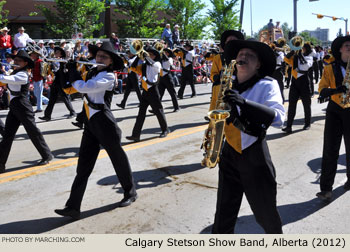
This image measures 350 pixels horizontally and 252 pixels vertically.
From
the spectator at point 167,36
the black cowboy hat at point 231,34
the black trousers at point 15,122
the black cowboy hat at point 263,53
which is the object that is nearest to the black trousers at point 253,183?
the black cowboy hat at point 263,53

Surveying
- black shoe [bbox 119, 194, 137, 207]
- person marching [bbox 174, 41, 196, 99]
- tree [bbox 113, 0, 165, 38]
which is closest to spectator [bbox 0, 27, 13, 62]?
person marching [bbox 174, 41, 196, 99]

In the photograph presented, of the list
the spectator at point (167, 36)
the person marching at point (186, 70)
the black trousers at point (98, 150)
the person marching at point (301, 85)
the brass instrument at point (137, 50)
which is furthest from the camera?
the spectator at point (167, 36)

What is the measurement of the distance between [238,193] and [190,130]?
6.11 m

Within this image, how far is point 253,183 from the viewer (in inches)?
121

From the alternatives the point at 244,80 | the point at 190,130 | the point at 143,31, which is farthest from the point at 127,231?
the point at 143,31

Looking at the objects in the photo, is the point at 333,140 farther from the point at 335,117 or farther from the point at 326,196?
the point at 326,196

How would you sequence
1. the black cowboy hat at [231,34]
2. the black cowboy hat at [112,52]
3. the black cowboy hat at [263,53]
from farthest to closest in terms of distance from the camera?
the black cowboy hat at [231,34], the black cowboy hat at [112,52], the black cowboy hat at [263,53]

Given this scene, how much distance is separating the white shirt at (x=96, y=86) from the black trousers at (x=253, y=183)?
219 cm

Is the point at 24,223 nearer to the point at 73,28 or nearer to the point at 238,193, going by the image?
the point at 238,193

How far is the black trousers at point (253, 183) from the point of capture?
309 cm

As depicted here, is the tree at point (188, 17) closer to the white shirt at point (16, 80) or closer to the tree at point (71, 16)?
the tree at point (71, 16)

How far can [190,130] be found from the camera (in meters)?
9.43

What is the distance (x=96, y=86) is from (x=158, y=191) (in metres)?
1.79

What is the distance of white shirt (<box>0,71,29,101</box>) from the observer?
6.32 metres
